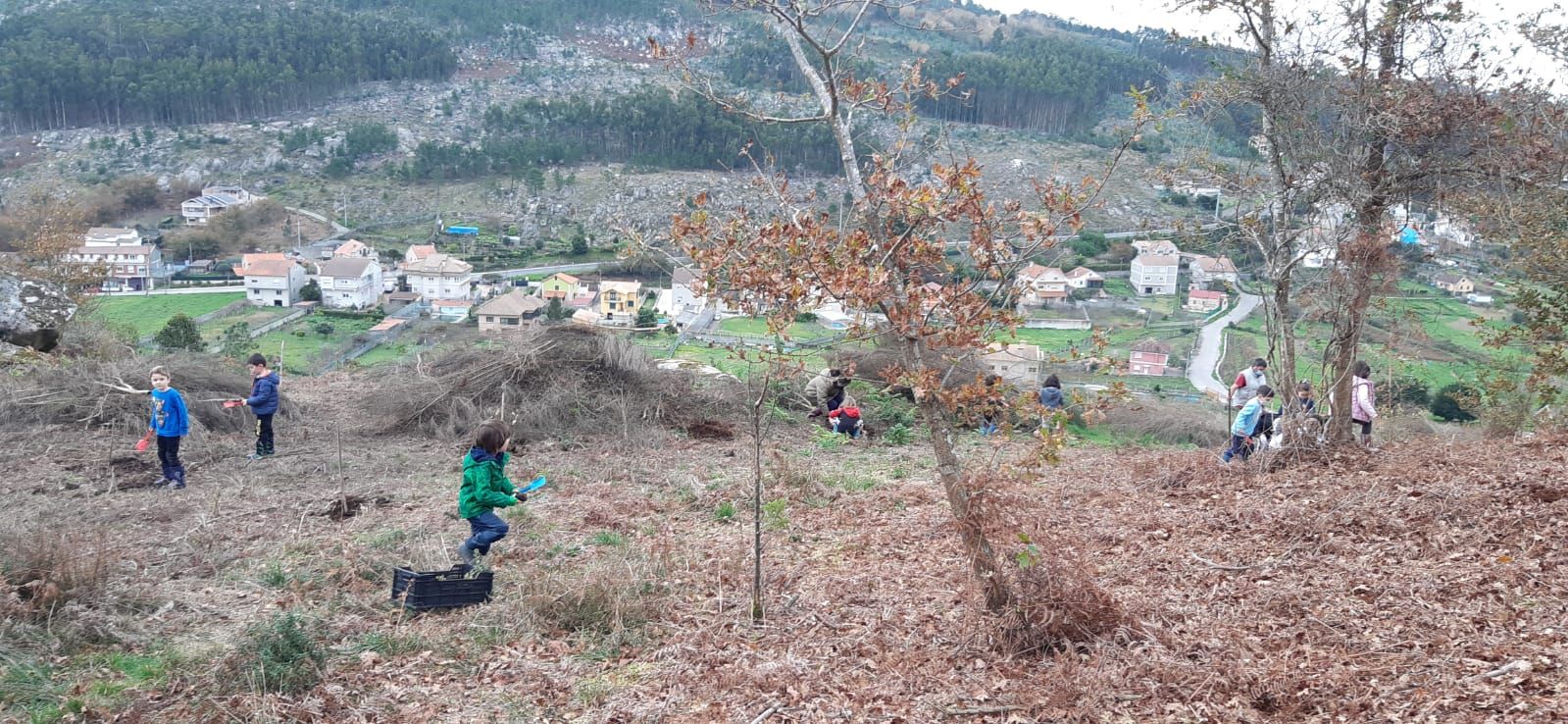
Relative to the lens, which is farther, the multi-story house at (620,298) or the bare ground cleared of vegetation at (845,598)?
the multi-story house at (620,298)

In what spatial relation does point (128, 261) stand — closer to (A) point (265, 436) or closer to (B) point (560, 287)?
(B) point (560, 287)

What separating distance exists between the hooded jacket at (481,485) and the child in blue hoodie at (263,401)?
4.45 meters

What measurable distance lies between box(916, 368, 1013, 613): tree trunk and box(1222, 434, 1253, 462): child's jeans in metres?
5.44

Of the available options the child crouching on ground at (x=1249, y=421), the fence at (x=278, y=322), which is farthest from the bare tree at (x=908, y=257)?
the fence at (x=278, y=322)

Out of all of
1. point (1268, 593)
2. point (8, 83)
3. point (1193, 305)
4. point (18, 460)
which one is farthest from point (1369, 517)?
point (8, 83)

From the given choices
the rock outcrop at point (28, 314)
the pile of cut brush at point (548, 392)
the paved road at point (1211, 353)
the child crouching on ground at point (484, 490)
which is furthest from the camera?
the paved road at point (1211, 353)

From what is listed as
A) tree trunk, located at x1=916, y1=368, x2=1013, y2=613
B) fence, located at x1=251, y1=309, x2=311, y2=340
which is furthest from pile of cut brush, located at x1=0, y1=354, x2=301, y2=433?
fence, located at x1=251, y1=309, x2=311, y2=340

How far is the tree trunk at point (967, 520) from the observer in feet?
14.9

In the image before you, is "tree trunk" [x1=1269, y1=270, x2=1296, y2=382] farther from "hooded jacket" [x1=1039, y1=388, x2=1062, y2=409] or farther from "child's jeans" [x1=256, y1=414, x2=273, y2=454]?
"child's jeans" [x1=256, y1=414, x2=273, y2=454]

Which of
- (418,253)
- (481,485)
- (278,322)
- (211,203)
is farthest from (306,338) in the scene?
(211,203)

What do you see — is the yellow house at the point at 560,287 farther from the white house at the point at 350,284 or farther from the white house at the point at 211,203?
the white house at the point at 211,203

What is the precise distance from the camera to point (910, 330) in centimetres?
439

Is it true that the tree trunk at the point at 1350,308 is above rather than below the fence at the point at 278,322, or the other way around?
above

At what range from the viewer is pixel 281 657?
14.4 ft
